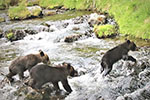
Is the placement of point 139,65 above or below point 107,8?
below

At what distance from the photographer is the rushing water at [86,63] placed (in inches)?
306

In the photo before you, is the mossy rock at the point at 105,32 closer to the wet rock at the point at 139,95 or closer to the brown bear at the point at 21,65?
the brown bear at the point at 21,65

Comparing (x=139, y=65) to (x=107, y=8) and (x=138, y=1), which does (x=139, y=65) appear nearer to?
(x=138, y=1)

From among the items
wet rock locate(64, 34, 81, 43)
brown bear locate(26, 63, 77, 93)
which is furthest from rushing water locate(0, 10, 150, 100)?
brown bear locate(26, 63, 77, 93)

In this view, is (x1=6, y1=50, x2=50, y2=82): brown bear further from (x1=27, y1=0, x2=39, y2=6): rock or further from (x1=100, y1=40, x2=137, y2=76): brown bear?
(x1=27, y1=0, x2=39, y2=6): rock

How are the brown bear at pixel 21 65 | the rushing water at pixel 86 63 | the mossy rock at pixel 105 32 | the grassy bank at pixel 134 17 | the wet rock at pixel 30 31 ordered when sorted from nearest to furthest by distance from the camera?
the rushing water at pixel 86 63, the brown bear at pixel 21 65, the grassy bank at pixel 134 17, the mossy rock at pixel 105 32, the wet rock at pixel 30 31

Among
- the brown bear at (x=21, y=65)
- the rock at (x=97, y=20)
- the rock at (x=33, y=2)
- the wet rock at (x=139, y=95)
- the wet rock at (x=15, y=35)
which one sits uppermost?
the rock at (x=33, y=2)

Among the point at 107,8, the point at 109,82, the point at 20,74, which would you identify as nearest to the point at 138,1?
the point at 107,8

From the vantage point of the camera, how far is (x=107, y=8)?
22297 millimetres

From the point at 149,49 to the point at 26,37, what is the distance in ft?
32.7

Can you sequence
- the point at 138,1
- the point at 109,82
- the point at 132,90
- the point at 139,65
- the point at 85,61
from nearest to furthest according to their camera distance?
the point at 132,90 < the point at 109,82 < the point at 139,65 < the point at 85,61 < the point at 138,1

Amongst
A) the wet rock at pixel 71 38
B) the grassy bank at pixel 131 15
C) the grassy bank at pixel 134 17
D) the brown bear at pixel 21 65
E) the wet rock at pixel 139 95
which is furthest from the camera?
the wet rock at pixel 71 38

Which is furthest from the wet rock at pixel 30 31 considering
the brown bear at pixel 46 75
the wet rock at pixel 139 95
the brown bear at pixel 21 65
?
the wet rock at pixel 139 95

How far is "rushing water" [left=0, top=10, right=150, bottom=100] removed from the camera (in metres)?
7.78
